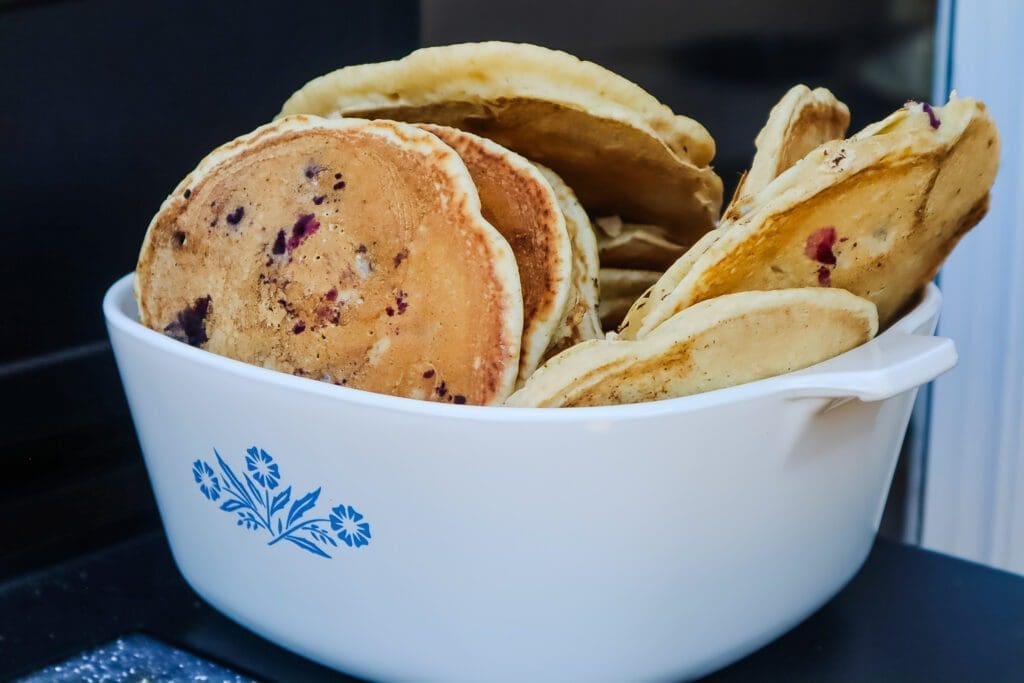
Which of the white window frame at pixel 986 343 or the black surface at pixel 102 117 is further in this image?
the white window frame at pixel 986 343

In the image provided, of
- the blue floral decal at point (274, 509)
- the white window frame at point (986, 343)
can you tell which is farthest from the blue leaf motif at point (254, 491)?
the white window frame at point (986, 343)

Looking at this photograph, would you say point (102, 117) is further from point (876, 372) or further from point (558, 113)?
point (876, 372)

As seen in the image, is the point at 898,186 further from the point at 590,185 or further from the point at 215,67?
the point at 215,67

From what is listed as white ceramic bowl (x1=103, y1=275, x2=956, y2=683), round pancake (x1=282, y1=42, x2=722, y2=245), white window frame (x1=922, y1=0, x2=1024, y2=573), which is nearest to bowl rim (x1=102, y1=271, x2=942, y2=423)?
white ceramic bowl (x1=103, y1=275, x2=956, y2=683)

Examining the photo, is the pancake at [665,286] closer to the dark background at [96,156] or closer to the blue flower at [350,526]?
the blue flower at [350,526]

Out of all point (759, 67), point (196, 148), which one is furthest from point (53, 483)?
point (759, 67)

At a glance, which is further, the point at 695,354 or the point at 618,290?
the point at 618,290

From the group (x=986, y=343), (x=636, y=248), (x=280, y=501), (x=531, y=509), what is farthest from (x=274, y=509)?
(x=986, y=343)
